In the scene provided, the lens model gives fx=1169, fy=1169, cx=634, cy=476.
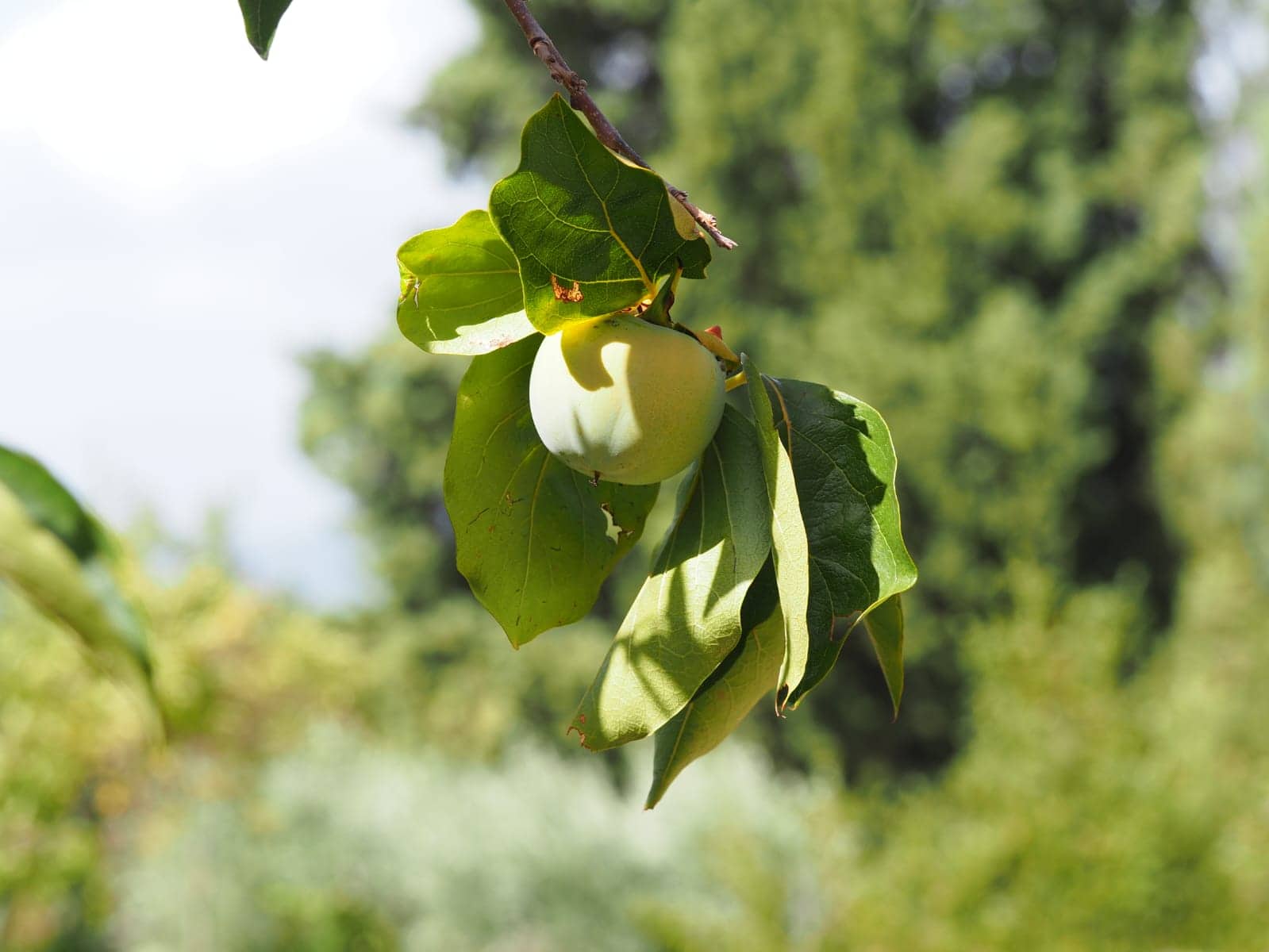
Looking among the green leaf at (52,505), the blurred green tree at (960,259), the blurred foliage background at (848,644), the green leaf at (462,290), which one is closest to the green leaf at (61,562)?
the green leaf at (52,505)

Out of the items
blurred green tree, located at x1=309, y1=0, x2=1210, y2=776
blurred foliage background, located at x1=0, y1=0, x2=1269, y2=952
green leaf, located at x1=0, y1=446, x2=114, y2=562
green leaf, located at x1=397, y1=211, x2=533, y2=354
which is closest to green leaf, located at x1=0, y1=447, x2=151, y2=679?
green leaf, located at x1=0, y1=446, x2=114, y2=562

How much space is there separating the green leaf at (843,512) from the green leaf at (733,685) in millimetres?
29

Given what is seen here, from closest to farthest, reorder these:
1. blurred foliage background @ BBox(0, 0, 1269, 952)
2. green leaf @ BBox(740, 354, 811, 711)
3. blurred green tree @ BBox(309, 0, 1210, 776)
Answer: green leaf @ BBox(740, 354, 811, 711) < blurred foliage background @ BBox(0, 0, 1269, 952) < blurred green tree @ BBox(309, 0, 1210, 776)

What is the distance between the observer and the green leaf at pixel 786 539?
0.27 meters

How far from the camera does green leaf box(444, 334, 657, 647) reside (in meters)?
0.36

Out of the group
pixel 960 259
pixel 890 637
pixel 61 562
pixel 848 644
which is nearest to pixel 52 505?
pixel 61 562

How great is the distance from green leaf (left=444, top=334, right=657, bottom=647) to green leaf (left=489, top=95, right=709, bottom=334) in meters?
0.05

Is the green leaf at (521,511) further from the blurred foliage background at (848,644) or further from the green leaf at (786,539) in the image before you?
the blurred foliage background at (848,644)

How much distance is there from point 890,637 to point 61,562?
22 centimetres

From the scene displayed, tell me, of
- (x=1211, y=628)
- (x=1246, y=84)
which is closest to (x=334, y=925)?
(x=1211, y=628)

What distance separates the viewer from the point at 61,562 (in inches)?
12.1

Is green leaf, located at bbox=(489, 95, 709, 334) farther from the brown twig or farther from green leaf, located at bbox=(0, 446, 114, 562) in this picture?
green leaf, located at bbox=(0, 446, 114, 562)

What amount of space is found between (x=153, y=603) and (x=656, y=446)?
5.50 metres

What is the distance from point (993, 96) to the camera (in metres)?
7.00
